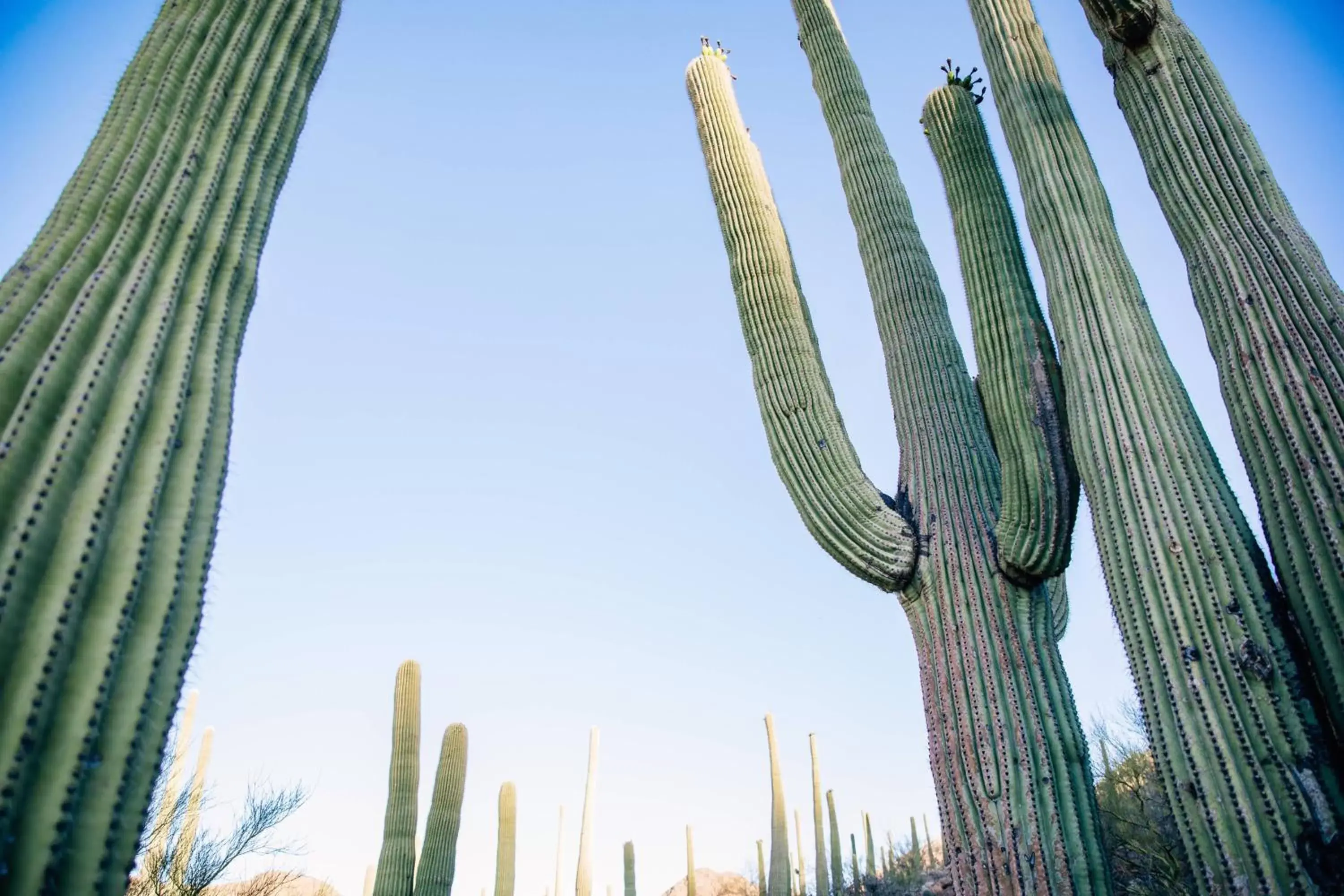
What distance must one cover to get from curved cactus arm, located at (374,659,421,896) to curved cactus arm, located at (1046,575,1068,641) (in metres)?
6.61

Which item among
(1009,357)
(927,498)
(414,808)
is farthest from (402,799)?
(1009,357)

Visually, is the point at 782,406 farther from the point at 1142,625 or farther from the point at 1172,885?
the point at 1172,885

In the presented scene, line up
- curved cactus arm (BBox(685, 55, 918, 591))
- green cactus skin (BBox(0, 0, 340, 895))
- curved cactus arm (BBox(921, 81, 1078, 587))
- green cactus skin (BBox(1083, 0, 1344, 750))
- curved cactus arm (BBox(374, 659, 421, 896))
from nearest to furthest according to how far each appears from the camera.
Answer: green cactus skin (BBox(0, 0, 340, 895))
green cactus skin (BBox(1083, 0, 1344, 750))
curved cactus arm (BBox(921, 81, 1078, 587))
curved cactus arm (BBox(685, 55, 918, 591))
curved cactus arm (BBox(374, 659, 421, 896))

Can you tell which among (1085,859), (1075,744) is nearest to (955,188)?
(1075,744)

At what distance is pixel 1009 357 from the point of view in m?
5.46

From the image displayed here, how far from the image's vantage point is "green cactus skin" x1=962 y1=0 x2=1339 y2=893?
346 centimetres

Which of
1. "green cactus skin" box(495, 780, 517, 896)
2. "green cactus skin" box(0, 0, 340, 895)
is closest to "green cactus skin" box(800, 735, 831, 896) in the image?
"green cactus skin" box(495, 780, 517, 896)

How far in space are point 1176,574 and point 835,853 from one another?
13.1 m

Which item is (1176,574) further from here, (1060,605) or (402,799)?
(402,799)

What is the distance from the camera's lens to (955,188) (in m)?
6.33

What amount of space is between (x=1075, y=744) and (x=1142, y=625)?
83cm

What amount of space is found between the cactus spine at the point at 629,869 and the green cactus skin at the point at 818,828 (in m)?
3.42

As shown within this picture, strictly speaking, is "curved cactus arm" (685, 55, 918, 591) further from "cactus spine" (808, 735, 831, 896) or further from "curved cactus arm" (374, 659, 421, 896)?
"cactus spine" (808, 735, 831, 896)

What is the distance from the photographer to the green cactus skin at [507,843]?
11898 mm
